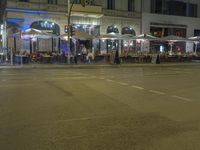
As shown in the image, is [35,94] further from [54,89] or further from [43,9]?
[43,9]

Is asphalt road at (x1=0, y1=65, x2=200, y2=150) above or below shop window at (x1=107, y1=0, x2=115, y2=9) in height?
below

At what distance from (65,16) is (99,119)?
33318mm

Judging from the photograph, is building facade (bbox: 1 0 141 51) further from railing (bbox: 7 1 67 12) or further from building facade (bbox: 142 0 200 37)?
building facade (bbox: 142 0 200 37)

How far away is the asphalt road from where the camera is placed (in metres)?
7.07

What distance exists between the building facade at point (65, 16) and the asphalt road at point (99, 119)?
21418mm

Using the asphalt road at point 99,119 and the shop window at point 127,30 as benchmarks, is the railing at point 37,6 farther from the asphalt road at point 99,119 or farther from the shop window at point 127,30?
the asphalt road at point 99,119

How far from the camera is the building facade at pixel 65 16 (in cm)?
3812

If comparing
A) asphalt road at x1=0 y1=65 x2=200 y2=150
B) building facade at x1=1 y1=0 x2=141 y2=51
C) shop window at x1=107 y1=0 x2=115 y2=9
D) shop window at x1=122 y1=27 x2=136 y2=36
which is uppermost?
shop window at x1=107 y1=0 x2=115 y2=9

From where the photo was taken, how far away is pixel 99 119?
923 cm

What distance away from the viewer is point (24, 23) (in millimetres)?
38656

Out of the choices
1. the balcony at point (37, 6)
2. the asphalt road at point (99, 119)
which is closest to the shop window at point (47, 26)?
the balcony at point (37, 6)

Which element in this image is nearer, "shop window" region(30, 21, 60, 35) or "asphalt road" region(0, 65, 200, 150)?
"asphalt road" region(0, 65, 200, 150)

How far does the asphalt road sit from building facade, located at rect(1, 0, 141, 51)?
21418 millimetres

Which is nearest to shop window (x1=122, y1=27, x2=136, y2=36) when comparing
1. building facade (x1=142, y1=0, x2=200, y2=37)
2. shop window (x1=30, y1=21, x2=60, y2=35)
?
building facade (x1=142, y1=0, x2=200, y2=37)
